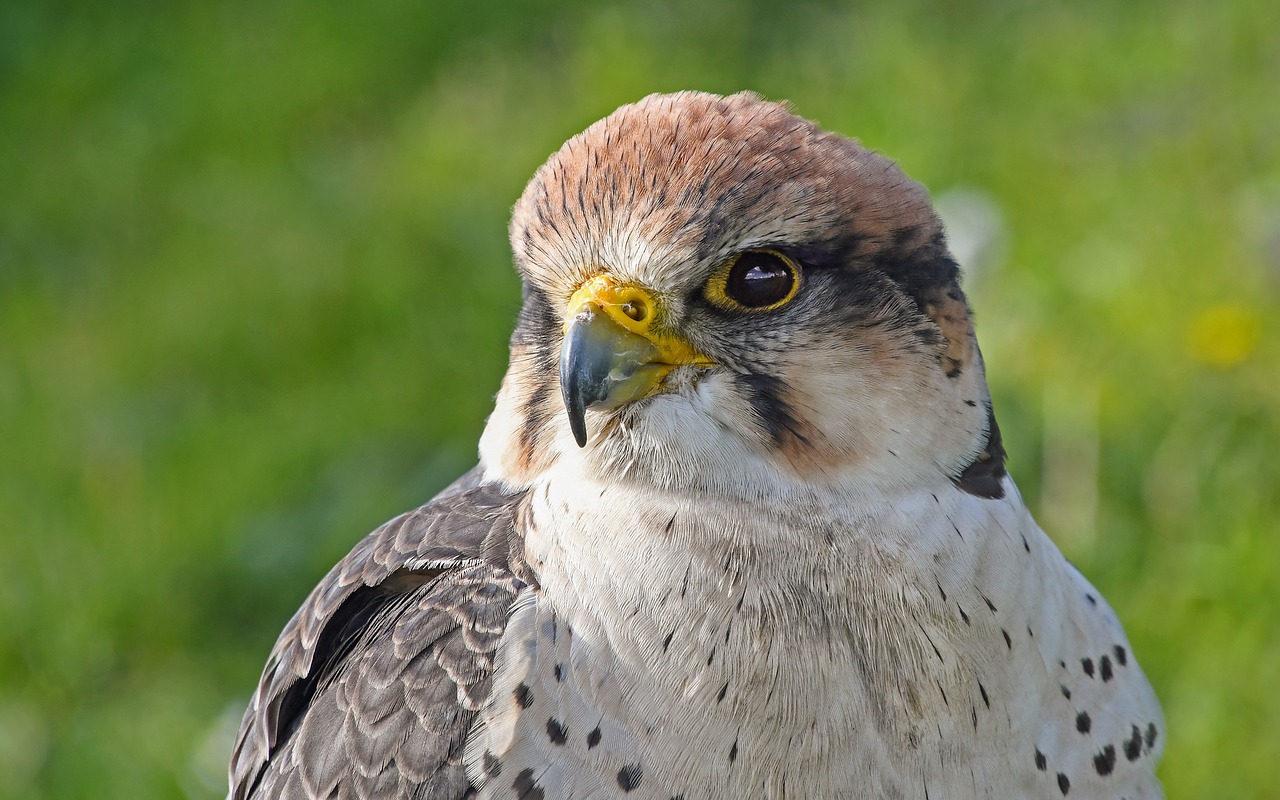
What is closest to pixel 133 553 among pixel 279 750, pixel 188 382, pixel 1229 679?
pixel 188 382

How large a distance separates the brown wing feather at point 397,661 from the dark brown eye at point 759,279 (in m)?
0.65

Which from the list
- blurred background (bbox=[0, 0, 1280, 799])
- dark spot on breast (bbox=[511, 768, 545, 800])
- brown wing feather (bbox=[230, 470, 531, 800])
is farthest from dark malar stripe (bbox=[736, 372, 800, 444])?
blurred background (bbox=[0, 0, 1280, 799])

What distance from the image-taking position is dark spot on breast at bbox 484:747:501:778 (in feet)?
8.87

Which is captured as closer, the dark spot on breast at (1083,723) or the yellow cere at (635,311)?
the yellow cere at (635,311)

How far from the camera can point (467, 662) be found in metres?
2.77

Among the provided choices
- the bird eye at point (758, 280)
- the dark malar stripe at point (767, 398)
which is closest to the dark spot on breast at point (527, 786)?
the dark malar stripe at point (767, 398)

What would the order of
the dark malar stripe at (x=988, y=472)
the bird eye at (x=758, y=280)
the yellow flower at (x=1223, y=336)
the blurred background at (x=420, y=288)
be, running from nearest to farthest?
the bird eye at (x=758, y=280) < the dark malar stripe at (x=988, y=472) < the blurred background at (x=420, y=288) < the yellow flower at (x=1223, y=336)

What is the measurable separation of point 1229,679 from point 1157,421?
3.47 feet

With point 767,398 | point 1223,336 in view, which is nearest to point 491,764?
point 767,398

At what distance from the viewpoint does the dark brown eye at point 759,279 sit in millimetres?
2719

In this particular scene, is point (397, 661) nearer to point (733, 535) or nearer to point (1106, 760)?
point (733, 535)

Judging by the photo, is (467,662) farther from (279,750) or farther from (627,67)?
(627,67)

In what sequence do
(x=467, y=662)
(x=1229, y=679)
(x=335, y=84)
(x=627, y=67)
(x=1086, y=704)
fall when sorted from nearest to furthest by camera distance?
(x=467, y=662) < (x=1086, y=704) < (x=1229, y=679) < (x=627, y=67) < (x=335, y=84)

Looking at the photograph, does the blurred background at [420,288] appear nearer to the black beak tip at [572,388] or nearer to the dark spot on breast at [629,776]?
the black beak tip at [572,388]
